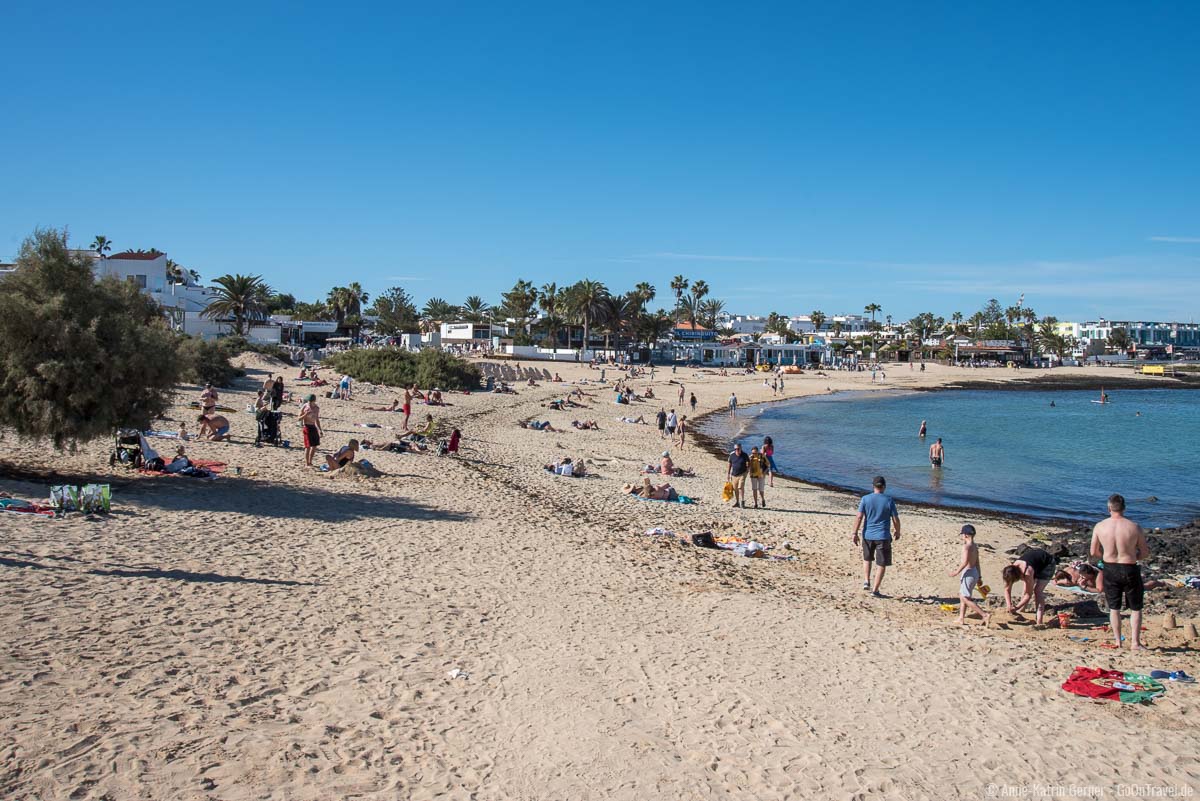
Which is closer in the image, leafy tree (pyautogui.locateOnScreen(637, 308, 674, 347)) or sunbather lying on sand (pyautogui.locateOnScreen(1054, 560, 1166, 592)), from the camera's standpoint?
sunbather lying on sand (pyautogui.locateOnScreen(1054, 560, 1166, 592))

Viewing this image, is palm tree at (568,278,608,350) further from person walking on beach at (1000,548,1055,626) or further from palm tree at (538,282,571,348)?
person walking on beach at (1000,548,1055,626)

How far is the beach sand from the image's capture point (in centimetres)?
516

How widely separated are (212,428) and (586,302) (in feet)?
224

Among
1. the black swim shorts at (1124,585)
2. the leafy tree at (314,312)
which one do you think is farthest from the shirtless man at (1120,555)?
the leafy tree at (314,312)

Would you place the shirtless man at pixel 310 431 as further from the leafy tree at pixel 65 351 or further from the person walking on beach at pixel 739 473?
the person walking on beach at pixel 739 473

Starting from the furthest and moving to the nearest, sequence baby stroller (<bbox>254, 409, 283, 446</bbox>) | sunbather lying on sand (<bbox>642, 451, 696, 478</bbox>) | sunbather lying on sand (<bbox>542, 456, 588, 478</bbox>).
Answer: sunbather lying on sand (<bbox>642, 451, 696, 478</bbox>) → sunbather lying on sand (<bbox>542, 456, 588, 478</bbox>) → baby stroller (<bbox>254, 409, 283, 446</bbox>)

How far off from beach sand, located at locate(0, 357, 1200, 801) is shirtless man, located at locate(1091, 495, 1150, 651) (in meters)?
0.65

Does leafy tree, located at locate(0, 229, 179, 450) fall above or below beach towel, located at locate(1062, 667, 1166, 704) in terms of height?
above

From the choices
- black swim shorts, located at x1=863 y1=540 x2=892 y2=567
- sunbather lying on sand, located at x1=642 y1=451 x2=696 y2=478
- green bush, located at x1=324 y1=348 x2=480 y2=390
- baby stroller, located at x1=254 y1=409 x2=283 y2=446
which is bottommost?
sunbather lying on sand, located at x1=642 y1=451 x2=696 y2=478

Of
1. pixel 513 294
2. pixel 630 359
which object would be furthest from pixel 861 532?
pixel 513 294

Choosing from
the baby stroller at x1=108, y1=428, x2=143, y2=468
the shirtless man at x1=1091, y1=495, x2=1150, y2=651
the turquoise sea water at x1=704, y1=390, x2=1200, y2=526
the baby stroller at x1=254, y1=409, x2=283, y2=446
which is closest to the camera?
the shirtless man at x1=1091, y1=495, x2=1150, y2=651

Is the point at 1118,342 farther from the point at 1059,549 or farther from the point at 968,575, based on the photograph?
the point at 968,575

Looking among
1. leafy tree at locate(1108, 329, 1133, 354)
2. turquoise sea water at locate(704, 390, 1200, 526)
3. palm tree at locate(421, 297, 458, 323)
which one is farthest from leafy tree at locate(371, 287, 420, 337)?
leafy tree at locate(1108, 329, 1133, 354)

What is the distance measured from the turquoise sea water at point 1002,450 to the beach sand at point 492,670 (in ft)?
35.8
